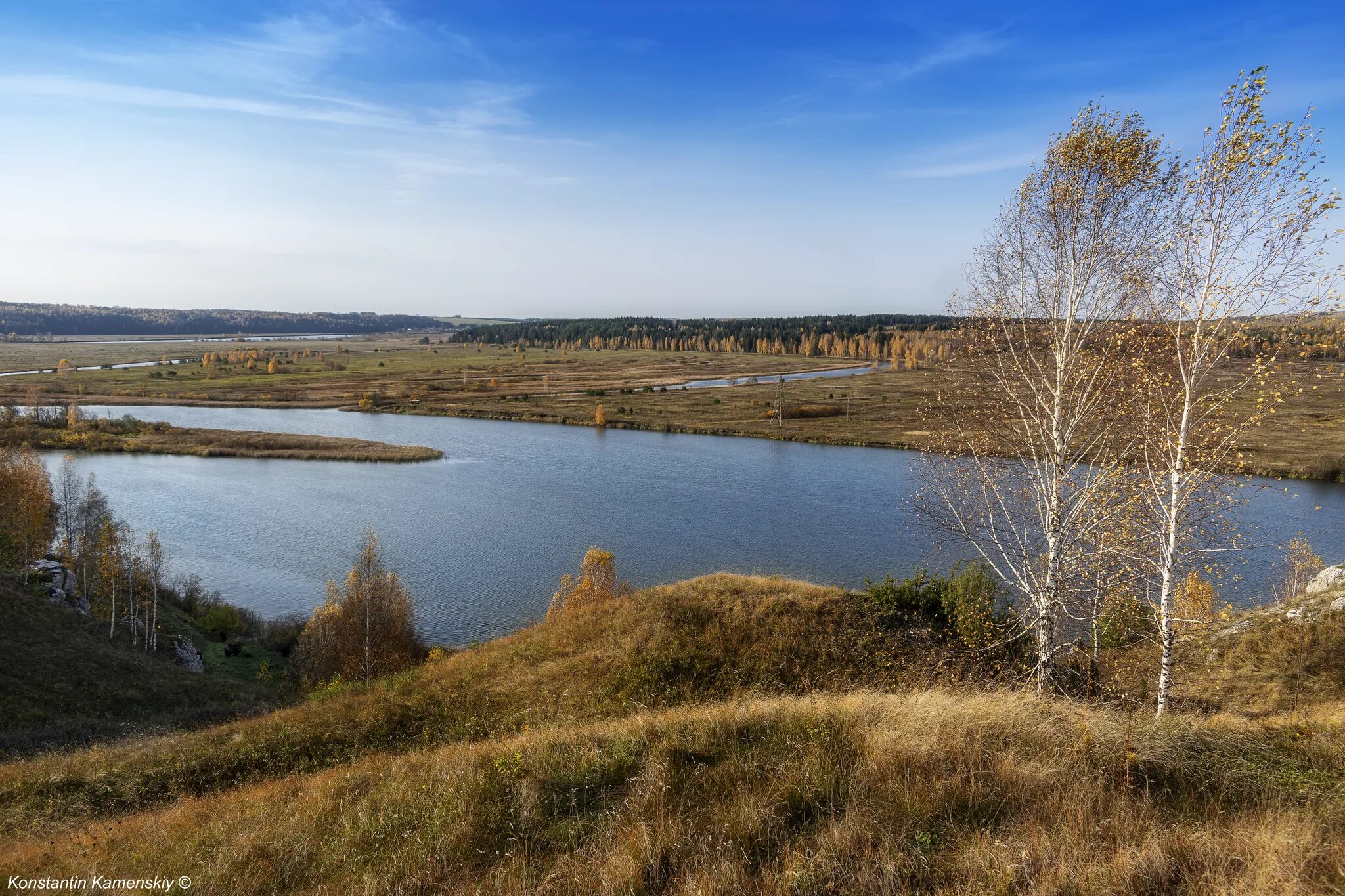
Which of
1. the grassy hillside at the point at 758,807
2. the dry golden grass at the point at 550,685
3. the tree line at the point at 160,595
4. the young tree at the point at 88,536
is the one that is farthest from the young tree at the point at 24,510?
the grassy hillside at the point at 758,807

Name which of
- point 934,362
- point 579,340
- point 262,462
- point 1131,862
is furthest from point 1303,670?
point 579,340

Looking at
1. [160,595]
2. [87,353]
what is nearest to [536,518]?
[160,595]

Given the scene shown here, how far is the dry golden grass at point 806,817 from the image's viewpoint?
4.27m

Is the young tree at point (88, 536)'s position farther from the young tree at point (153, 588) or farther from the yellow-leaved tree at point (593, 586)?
the yellow-leaved tree at point (593, 586)

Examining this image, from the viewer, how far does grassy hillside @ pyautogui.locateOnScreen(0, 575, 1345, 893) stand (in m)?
4.30

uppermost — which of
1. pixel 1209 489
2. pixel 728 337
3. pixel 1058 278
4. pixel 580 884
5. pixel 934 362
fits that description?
pixel 728 337

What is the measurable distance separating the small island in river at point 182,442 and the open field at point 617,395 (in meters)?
19.7

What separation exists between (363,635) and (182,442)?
172 ft

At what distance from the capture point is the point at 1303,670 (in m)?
11.8

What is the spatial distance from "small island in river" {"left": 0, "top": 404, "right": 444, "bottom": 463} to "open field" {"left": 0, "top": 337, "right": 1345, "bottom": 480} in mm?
19724

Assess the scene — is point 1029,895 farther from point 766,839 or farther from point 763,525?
point 763,525

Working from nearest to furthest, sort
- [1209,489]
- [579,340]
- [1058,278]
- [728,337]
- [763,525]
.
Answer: [1209,489] → [1058,278] → [763,525] → [728,337] → [579,340]

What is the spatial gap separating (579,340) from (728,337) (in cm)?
4805

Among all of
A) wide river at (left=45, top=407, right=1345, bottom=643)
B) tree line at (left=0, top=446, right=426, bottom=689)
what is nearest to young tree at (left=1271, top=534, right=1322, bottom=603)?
wide river at (left=45, top=407, right=1345, bottom=643)
